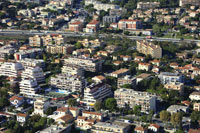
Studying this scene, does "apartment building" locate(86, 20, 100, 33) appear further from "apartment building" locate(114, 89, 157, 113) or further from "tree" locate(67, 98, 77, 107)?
"tree" locate(67, 98, 77, 107)

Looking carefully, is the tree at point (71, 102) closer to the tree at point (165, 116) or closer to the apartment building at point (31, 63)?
the tree at point (165, 116)

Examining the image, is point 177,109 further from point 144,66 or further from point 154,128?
point 144,66

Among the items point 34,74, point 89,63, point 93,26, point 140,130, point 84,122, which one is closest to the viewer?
point 140,130

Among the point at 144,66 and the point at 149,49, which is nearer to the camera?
the point at 144,66

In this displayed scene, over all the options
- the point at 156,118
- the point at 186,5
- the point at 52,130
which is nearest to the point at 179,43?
the point at 186,5

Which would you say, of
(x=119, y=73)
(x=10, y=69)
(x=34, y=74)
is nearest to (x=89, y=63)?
(x=119, y=73)

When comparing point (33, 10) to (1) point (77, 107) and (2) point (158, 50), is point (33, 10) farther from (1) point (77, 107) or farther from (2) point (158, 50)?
(1) point (77, 107)

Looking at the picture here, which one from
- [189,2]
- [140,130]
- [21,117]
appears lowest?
[21,117]
